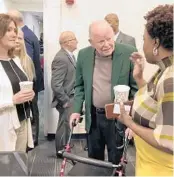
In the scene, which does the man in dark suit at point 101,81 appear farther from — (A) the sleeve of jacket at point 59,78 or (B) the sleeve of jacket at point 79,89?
(A) the sleeve of jacket at point 59,78

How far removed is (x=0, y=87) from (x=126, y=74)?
80 cm

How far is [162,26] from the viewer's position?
104cm

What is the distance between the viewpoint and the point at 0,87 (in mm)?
1778

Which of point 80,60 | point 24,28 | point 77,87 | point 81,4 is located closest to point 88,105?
point 77,87

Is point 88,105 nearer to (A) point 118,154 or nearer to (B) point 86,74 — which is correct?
(B) point 86,74

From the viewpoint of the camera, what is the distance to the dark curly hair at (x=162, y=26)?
1.03 m

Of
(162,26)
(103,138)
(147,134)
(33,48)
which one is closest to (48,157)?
(33,48)

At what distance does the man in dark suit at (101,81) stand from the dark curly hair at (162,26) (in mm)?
791

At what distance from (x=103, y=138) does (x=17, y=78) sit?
2.41 feet

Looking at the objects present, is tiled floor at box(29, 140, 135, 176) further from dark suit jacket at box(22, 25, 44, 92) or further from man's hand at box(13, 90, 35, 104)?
man's hand at box(13, 90, 35, 104)

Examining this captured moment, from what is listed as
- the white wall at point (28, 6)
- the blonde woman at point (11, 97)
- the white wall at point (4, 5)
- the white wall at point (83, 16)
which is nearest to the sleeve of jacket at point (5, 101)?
the blonde woman at point (11, 97)

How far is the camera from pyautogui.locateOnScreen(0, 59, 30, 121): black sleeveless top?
1.84 metres

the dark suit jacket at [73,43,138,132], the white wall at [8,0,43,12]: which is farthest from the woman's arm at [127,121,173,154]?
the white wall at [8,0,43,12]

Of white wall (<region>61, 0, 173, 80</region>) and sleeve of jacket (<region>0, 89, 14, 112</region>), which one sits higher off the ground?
white wall (<region>61, 0, 173, 80</region>)
